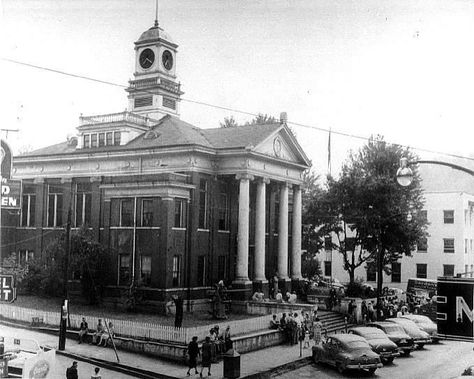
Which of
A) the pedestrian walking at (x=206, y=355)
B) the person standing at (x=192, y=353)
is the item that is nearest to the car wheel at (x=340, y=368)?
the pedestrian walking at (x=206, y=355)

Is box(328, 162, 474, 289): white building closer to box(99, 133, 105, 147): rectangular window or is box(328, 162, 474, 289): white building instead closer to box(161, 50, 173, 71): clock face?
box(99, 133, 105, 147): rectangular window

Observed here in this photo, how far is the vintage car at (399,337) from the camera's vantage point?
82.5 feet

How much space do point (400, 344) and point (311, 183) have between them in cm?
2852

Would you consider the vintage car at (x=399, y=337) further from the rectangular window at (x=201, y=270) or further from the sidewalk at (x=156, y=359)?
the rectangular window at (x=201, y=270)

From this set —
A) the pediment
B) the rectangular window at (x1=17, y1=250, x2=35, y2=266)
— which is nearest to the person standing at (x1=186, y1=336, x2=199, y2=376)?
the pediment

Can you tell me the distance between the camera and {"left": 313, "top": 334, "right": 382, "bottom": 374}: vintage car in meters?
21.2

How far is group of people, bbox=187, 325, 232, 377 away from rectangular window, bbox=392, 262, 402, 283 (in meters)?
23.1

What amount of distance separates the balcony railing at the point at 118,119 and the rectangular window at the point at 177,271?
10084 millimetres

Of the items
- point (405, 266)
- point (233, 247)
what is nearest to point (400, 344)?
point (233, 247)

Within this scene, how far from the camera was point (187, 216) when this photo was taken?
100 ft

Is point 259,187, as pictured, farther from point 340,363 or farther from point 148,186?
point 340,363

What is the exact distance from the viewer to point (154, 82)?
3891 centimetres

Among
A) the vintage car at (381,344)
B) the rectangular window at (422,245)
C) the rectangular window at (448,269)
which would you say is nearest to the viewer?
the vintage car at (381,344)

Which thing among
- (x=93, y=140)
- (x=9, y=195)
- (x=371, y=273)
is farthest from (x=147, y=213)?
(x=371, y=273)
